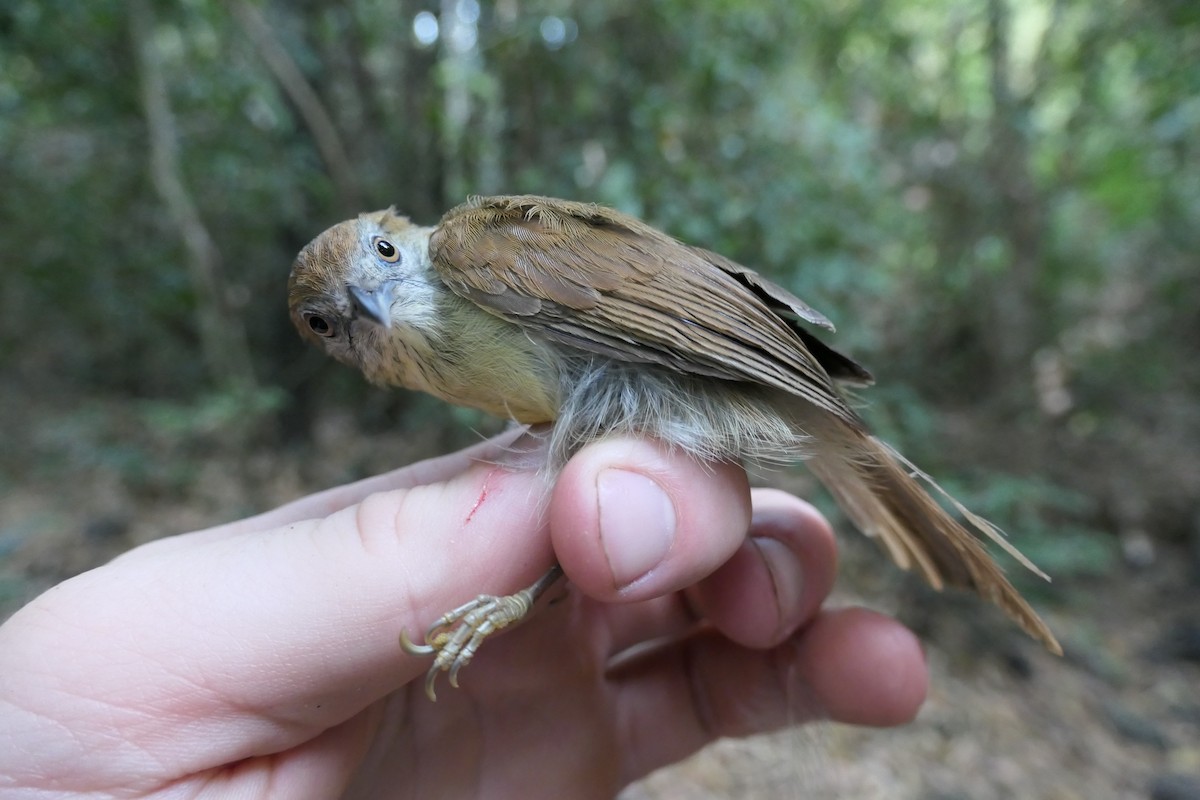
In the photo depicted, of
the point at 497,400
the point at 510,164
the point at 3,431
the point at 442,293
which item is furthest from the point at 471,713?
Answer: the point at 3,431

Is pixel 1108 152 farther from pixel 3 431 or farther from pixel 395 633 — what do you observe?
pixel 3 431

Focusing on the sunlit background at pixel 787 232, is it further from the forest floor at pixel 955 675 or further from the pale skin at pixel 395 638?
the pale skin at pixel 395 638

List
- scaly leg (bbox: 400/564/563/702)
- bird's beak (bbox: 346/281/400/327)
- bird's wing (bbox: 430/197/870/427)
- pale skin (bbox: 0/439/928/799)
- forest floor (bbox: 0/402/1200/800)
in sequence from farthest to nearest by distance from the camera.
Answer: forest floor (bbox: 0/402/1200/800) < bird's beak (bbox: 346/281/400/327) < bird's wing (bbox: 430/197/870/427) < scaly leg (bbox: 400/564/563/702) < pale skin (bbox: 0/439/928/799)

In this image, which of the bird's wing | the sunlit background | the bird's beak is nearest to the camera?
the bird's wing

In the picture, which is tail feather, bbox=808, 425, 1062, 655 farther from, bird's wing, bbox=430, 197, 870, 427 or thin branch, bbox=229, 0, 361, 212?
thin branch, bbox=229, 0, 361, 212

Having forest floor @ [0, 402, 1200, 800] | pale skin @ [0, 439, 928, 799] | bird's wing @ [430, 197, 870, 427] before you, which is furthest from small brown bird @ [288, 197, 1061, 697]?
forest floor @ [0, 402, 1200, 800]

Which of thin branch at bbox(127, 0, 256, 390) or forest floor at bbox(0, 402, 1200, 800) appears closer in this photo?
forest floor at bbox(0, 402, 1200, 800)

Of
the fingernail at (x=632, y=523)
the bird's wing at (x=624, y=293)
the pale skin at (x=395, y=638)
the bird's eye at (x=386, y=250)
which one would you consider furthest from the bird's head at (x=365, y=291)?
the fingernail at (x=632, y=523)

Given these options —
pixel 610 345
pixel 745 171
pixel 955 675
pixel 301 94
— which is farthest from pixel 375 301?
pixel 955 675
